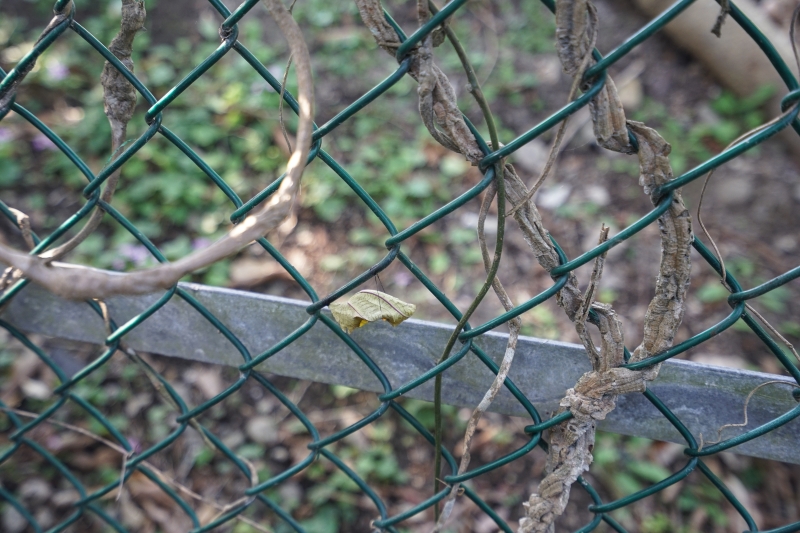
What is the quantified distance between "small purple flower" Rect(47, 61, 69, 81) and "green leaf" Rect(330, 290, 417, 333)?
94.5 inches

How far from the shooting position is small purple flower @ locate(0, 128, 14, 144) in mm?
2182

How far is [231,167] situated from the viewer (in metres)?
2.23

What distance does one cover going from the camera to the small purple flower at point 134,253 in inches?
75.3

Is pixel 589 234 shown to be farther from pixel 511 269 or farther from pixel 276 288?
pixel 276 288

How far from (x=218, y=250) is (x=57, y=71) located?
252 centimetres

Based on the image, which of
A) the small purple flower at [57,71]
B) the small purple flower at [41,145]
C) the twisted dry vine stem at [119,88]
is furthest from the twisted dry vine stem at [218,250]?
the small purple flower at [57,71]

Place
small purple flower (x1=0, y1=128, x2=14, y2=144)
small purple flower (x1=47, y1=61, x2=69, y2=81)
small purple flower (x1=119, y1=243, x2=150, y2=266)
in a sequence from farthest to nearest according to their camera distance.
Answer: small purple flower (x1=47, y1=61, x2=69, y2=81), small purple flower (x1=0, y1=128, x2=14, y2=144), small purple flower (x1=119, y1=243, x2=150, y2=266)

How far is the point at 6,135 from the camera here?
2.20m

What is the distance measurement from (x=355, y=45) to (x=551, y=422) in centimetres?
241

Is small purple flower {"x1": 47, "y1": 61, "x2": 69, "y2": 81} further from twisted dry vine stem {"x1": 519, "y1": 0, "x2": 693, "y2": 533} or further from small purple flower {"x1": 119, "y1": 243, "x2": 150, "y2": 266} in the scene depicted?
twisted dry vine stem {"x1": 519, "y1": 0, "x2": 693, "y2": 533}

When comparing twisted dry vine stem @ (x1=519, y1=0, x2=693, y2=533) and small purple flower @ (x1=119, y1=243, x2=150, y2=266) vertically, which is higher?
small purple flower @ (x1=119, y1=243, x2=150, y2=266)

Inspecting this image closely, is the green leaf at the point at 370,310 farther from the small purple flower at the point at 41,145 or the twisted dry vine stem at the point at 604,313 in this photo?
the small purple flower at the point at 41,145

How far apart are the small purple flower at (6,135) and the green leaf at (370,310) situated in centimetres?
224

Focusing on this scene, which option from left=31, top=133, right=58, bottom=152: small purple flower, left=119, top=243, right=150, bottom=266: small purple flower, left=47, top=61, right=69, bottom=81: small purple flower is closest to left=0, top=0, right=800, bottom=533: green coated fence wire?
left=119, top=243, right=150, bottom=266: small purple flower
